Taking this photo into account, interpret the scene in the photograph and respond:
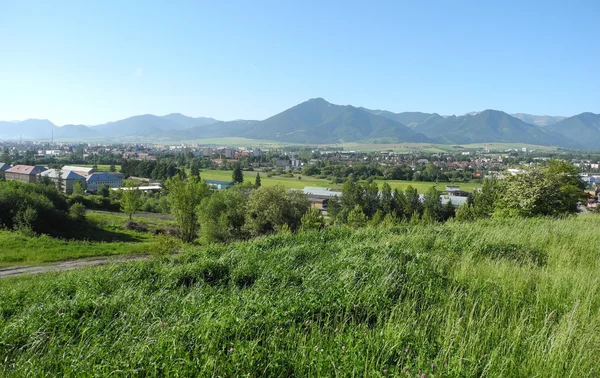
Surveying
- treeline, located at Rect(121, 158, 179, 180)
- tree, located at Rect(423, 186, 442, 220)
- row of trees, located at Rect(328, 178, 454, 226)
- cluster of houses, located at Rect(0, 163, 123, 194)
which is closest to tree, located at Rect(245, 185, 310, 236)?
row of trees, located at Rect(328, 178, 454, 226)

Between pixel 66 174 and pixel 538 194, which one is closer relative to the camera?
pixel 538 194

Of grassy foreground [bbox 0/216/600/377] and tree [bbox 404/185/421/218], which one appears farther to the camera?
tree [bbox 404/185/421/218]

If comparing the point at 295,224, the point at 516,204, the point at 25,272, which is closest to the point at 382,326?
the point at 25,272

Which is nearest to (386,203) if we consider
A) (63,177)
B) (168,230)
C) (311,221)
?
(311,221)

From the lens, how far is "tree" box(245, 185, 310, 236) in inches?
1198

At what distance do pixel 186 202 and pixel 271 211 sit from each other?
6.24 metres

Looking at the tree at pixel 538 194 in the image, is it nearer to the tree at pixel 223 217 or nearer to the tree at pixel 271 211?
the tree at pixel 271 211

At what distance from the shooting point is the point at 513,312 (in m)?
4.09

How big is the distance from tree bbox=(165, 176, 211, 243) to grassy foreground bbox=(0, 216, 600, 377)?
24.4m

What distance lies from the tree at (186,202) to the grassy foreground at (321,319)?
24.4 meters

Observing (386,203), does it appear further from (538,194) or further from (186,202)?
(538,194)

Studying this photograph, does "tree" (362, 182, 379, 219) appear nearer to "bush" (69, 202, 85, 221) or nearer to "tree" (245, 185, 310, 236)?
"tree" (245, 185, 310, 236)

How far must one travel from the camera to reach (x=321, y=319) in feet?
12.4

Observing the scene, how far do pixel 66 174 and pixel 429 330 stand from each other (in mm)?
78646
